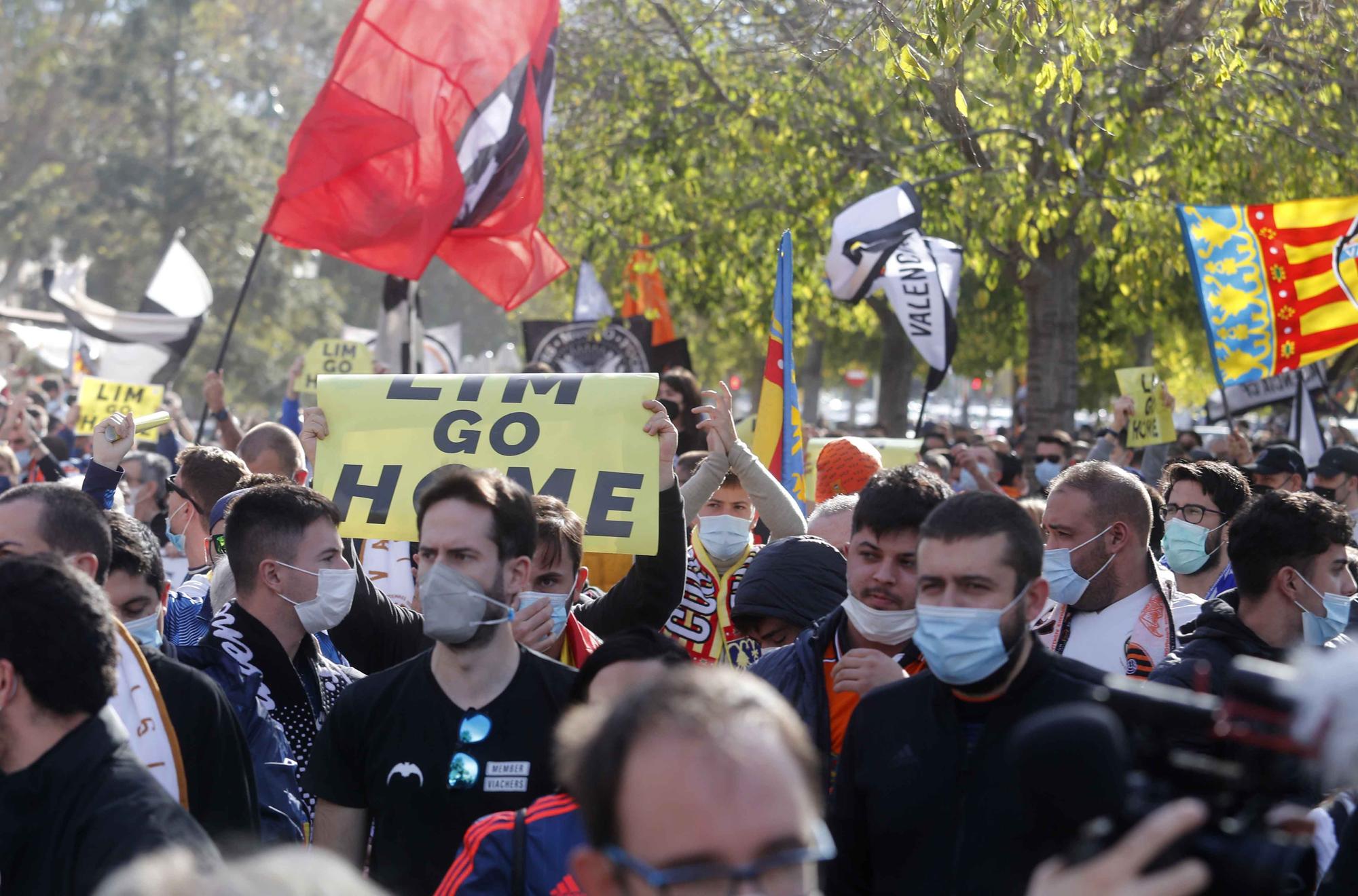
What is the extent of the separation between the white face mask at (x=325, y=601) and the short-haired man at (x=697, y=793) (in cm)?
286

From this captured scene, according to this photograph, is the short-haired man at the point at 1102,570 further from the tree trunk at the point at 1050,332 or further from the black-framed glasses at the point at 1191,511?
the tree trunk at the point at 1050,332

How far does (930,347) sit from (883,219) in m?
1.09

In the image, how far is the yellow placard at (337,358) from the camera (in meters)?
15.1

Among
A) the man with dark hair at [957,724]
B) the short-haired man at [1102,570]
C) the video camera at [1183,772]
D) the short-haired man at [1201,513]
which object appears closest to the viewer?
the video camera at [1183,772]

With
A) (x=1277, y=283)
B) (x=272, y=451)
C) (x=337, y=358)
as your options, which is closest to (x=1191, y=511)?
(x=1277, y=283)

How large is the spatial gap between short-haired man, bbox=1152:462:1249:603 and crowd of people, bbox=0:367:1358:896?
0.92 m

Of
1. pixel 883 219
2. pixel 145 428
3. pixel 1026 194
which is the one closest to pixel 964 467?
pixel 883 219

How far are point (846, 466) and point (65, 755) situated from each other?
16.6 ft

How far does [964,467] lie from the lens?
38.2 feet

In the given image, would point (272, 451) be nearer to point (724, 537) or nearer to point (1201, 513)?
point (724, 537)

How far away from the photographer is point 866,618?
4332mm

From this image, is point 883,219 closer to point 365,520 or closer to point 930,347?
point 930,347

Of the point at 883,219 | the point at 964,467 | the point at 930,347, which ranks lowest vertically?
the point at 964,467

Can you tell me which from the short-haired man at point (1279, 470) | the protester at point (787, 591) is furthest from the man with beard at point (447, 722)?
the short-haired man at point (1279, 470)
